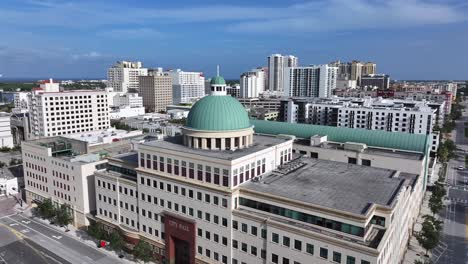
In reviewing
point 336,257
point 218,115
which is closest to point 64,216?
point 218,115

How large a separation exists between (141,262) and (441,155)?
105 m

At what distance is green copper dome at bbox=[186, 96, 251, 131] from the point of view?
5291cm

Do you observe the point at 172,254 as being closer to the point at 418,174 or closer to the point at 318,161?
the point at 318,161

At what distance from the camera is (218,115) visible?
173ft

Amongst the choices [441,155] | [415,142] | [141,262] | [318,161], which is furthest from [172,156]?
[441,155]

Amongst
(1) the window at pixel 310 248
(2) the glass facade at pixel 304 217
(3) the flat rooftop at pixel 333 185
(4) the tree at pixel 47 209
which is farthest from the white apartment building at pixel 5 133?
(1) the window at pixel 310 248

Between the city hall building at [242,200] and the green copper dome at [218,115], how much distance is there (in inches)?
6.5

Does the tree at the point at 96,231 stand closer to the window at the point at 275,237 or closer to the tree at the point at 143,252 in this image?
the tree at the point at 143,252

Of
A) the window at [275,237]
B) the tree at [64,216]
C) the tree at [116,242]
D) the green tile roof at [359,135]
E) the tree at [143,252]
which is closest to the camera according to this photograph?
the window at [275,237]

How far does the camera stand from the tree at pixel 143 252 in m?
52.7

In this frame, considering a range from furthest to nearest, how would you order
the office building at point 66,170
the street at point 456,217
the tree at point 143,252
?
the office building at point 66,170
the street at point 456,217
the tree at point 143,252

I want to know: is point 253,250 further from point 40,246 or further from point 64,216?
point 64,216

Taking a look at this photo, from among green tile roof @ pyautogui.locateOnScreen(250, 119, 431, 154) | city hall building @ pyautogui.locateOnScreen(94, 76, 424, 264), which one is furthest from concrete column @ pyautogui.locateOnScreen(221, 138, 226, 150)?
green tile roof @ pyautogui.locateOnScreen(250, 119, 431, 154)

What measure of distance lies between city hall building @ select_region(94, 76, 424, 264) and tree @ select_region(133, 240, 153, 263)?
221 centimetres
